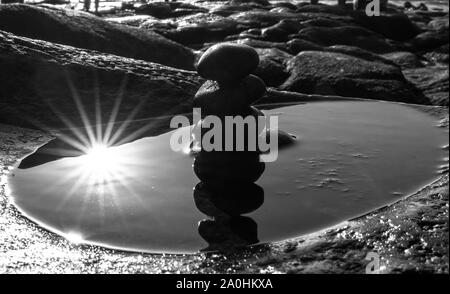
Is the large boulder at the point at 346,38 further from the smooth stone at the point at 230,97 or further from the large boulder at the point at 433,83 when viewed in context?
the smooth stone at the point at 230,97

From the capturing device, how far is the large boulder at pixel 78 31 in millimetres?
9312

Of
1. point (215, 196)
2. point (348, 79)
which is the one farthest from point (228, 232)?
point (348, 79)

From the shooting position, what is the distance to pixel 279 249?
3.54 m

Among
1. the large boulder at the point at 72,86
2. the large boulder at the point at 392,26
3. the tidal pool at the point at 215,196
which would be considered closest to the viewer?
the tidal pool at the point at 215,196

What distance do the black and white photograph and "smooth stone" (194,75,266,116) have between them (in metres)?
0.02

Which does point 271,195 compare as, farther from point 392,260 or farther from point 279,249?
point 392,260

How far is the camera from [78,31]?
9430 mm

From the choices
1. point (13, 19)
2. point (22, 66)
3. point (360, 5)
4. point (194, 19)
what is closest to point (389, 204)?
point (22, 66)

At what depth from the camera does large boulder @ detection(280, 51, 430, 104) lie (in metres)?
8.40

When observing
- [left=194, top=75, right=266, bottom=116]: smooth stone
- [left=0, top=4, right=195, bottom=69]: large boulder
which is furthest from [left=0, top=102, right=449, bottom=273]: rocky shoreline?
[left=0, top=4, right=195, bottom=69]: large boulder

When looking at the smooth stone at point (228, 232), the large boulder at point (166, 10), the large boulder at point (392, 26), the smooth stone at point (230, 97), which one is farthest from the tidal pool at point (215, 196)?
the large boulder at point (166, 10)

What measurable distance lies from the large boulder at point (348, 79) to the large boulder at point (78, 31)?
8.30 feet

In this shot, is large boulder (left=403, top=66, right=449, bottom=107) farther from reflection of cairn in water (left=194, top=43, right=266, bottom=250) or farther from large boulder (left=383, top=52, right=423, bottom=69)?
reflection of cairn in water (left=194, top=43, right=266, bottom=250)
